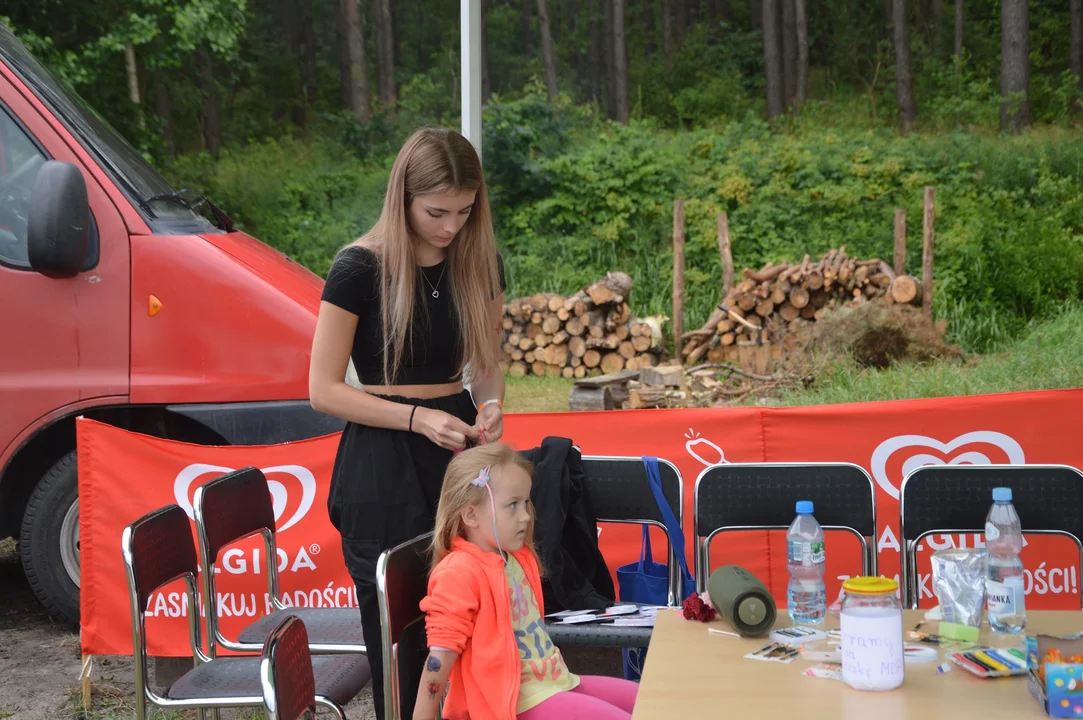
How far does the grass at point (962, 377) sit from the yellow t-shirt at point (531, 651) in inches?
218

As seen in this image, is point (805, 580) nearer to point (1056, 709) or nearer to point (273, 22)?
point (1056, 709)

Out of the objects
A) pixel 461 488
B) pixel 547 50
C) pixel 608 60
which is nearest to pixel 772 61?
pixel 608 60

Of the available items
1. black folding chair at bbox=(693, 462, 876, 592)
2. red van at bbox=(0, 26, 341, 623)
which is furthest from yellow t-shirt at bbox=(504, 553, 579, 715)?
red van at bbox=(0, 26, 341, 623)

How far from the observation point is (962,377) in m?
8.06

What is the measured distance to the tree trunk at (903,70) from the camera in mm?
17078

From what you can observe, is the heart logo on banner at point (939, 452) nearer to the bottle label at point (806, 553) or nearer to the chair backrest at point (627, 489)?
the chair backrest at point (627, 489)

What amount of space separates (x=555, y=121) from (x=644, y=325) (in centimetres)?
505

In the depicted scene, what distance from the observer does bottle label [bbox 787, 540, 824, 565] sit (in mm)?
2627

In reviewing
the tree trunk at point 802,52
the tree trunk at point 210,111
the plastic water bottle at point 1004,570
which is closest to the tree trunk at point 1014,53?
the tree trunk at point 802,52

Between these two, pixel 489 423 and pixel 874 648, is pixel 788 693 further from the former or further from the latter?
pixel 489 423

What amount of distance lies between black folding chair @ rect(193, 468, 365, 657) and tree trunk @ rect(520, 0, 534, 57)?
773 inches

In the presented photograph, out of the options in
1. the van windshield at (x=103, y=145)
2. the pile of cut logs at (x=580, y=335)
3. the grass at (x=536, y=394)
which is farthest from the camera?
the pile of cut logs at (x=580, y=335)

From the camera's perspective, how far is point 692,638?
2.34 metres

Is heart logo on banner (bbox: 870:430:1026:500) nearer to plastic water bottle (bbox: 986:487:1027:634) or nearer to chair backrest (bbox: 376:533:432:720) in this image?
plastic water bottle (bbox: 986:487:1027:634)
